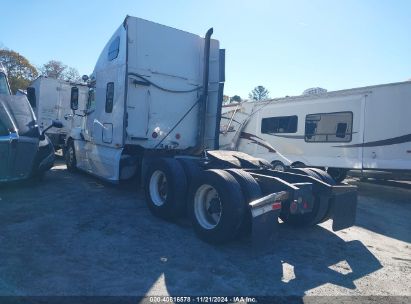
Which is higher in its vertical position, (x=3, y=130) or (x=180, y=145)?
(x=3, y=130)

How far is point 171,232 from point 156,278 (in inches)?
64.3

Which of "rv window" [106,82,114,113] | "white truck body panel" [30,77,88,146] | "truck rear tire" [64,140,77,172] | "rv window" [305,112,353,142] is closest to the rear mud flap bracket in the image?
"rv window" [106,82,114,113]

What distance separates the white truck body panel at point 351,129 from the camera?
9.27 m

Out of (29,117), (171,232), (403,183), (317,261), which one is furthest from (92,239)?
(403,183)

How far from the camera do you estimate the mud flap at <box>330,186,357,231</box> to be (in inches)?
199

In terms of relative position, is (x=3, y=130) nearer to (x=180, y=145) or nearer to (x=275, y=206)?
(x=180, y=145)

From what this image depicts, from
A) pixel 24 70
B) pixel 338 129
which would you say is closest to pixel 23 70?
pixel 24 70

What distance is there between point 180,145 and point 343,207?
170 inches

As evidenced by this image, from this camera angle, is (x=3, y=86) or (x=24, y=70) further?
(x=24, y=70)

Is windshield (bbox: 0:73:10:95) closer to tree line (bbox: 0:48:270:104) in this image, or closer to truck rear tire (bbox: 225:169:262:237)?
truck rear tire (bbox: 225:169:262:237)

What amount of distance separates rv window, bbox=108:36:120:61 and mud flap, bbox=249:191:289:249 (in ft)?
17.3

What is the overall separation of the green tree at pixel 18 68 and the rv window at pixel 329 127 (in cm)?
4540

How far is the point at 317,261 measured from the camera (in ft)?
14.8

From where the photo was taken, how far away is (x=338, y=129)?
416 inches
